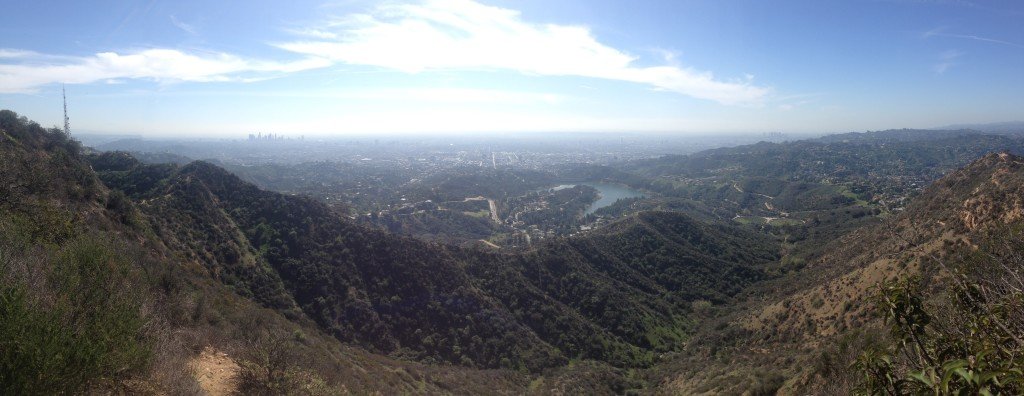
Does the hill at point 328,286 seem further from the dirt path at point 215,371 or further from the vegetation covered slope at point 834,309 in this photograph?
the vegetation covered slope at point 834,309

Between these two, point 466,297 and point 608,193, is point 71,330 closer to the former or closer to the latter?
point 466,297

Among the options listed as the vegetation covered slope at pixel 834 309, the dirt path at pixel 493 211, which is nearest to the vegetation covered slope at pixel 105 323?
the vegetation covered slope at pixel 834 309

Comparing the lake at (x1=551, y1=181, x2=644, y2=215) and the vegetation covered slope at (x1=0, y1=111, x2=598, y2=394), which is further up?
the vegetation covered slope at (x1=0, y1=111, x2=598, y2=394)

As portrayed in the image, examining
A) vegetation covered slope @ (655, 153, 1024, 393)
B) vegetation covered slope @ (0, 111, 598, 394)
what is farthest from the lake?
vegetation covered slope @ (0, 111, 598, 394)

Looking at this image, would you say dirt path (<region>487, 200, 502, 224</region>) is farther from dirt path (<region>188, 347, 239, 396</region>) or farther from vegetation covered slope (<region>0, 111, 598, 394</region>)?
dirt path (<region>188, 347, 239, 396</region>)

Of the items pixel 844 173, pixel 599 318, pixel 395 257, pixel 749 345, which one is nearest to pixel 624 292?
pixel 599 318
